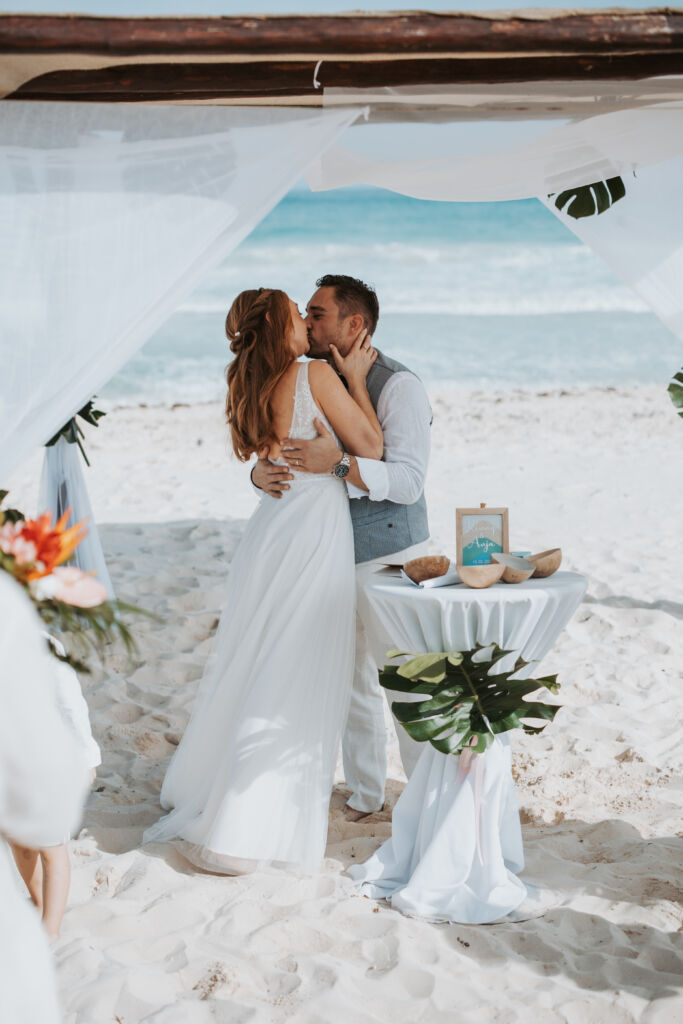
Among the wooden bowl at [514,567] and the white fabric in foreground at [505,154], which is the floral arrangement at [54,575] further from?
the white fabric in foreground at [505,154]

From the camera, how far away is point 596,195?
3059 millimetres

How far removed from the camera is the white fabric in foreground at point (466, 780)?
9.39 feet

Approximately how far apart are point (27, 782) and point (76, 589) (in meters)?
0.41

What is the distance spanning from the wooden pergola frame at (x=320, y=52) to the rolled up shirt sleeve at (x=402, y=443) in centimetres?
104

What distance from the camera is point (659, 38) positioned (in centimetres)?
252

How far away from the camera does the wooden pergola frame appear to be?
2.44 meters

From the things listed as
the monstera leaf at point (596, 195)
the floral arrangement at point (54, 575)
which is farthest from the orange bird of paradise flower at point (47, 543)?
the monstera leaf at point (596, 195)

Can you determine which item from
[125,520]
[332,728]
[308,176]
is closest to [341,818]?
[332,728]

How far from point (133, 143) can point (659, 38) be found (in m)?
1.37

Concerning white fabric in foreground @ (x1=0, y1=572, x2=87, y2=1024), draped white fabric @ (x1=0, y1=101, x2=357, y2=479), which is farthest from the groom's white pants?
white fabric in foreground @ (x1=0, y1=572, x2=87, y2=1024)

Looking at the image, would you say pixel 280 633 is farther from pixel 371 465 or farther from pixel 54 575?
pixel 54 575

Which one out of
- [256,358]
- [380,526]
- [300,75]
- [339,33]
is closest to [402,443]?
[380,526]

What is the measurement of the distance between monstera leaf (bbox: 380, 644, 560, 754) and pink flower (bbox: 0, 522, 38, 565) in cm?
142

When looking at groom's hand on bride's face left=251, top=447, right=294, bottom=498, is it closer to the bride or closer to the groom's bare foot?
the bride
